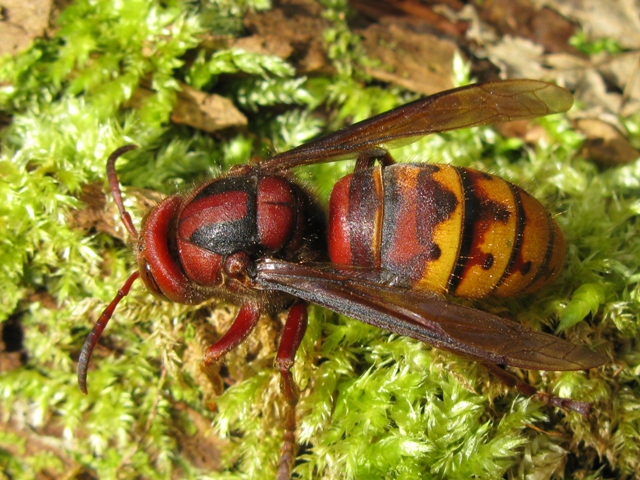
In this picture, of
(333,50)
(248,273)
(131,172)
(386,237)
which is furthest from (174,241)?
(333,50)

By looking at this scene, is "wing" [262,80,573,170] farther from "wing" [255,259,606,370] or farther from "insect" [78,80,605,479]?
"wing" [255,259,606,370]

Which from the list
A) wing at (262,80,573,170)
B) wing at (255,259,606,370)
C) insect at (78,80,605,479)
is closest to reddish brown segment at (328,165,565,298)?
insect at (78,80,605,479)

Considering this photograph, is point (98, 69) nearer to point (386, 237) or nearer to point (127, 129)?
point (127, 129)

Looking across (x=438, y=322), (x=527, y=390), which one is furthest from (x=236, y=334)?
(x=527, y=390)

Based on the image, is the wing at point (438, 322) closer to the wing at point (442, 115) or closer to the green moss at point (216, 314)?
the green moss at point (216, 314)

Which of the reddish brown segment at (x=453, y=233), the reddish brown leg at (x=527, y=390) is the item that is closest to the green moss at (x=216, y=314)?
the reddish brown leg at (x=527, y=390)

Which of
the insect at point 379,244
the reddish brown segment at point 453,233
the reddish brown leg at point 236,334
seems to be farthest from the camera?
the reddish brown leg at point 236,334
